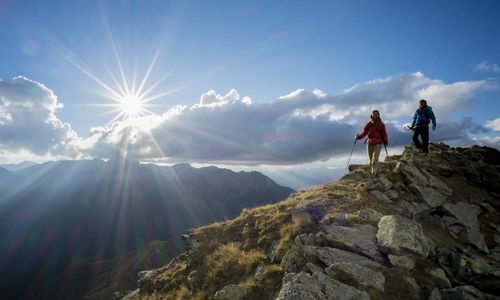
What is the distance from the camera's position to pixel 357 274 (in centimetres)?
1094

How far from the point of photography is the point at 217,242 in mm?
20016

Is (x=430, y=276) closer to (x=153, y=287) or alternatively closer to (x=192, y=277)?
(x=192, y=277)

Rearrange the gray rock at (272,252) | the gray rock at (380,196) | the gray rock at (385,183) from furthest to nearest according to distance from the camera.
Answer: the gray rock at (385,183)
the gray rock at (380,196)
the gray rock at (272,252)

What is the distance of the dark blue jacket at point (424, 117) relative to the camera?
81.4ft

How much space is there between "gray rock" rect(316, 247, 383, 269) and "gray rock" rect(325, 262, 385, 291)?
0.63 m

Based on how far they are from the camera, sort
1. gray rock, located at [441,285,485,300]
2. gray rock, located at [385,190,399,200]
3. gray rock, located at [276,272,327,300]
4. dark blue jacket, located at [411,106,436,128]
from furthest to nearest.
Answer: dark blue jacket, located at [411,106,436,128] → gray rock, located at [385,190,399,200] → gray rock, located at [441,285,485,300] → gray rock, located at [276,272,327,300]

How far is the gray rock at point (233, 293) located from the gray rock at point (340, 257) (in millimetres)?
3367

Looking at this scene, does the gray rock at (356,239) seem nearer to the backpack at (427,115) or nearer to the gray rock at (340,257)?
the gray rock at (340,257)

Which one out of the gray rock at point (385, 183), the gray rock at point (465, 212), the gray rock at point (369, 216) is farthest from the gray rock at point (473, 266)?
the gray rock at point (385, 183)

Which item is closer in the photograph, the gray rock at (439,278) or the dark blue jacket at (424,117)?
the gray rock at (439,278)

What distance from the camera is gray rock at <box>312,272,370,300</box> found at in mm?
9961

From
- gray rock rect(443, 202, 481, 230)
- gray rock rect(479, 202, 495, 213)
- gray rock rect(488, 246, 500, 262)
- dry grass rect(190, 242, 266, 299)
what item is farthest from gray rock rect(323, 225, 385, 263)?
gray rock rect(479, 202, 495, 213)

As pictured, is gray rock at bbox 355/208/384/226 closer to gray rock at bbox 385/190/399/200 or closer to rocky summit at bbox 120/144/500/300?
rocky summit at bbox 120/144/500/300

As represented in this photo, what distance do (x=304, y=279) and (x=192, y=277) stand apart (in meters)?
8.70
